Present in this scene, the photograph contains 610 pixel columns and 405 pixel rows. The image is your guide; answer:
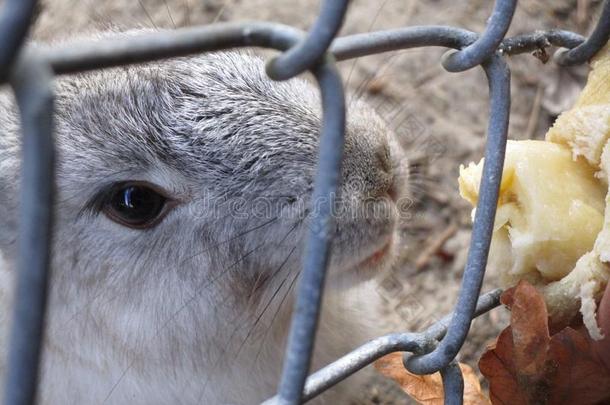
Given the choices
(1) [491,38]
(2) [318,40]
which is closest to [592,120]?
(1) [491,38]

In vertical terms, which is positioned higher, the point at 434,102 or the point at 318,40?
the point at 434,102

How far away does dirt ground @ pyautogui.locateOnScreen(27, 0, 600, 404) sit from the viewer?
2703mm

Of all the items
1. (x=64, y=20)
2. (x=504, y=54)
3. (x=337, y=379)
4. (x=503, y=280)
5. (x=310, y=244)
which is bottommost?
(x=337, y=379)

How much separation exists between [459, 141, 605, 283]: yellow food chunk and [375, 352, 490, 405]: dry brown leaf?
0.26 meters

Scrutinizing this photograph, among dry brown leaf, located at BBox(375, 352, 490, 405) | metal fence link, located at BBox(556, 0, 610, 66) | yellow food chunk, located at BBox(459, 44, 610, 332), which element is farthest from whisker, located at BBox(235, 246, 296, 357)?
metal fence link, located at BBox(556, 0, 610, 66)

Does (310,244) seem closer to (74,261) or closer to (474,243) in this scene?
(474,243)

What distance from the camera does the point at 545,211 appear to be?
1267mm

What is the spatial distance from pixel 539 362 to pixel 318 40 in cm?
69

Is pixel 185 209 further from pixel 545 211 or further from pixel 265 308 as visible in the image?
pixel 545 211

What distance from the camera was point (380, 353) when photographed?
47.6 inches

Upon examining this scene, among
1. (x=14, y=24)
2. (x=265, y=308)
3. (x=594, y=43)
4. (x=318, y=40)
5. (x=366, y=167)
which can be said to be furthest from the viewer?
(x=265, y=308)

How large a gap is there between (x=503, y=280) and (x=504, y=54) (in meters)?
0.40

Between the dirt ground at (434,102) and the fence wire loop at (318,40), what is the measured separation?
1.73 meters

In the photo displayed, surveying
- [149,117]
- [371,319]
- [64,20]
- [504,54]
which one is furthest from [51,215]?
[64,20]
